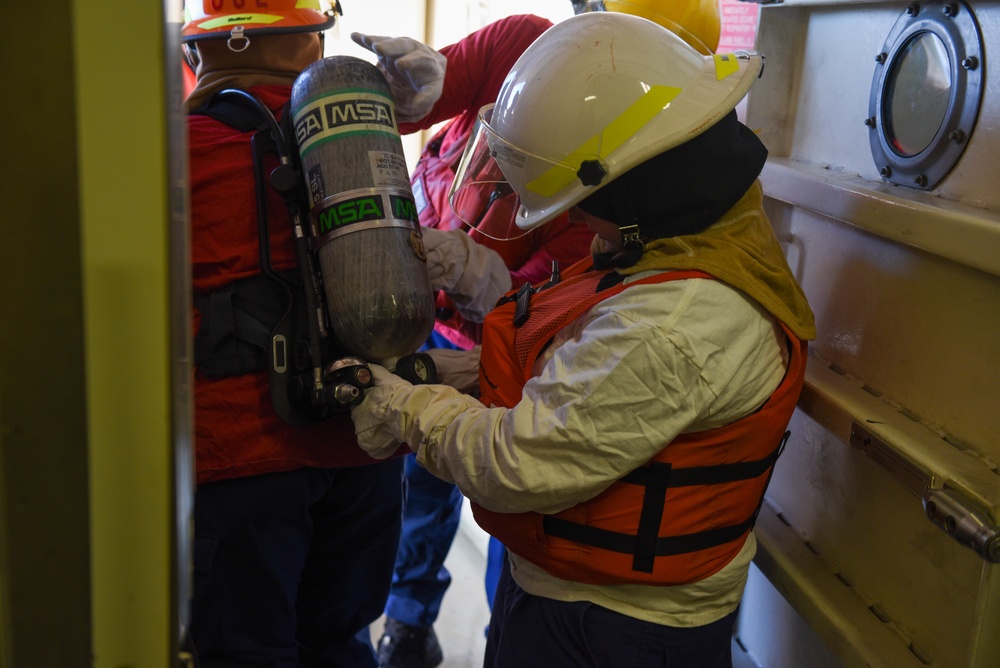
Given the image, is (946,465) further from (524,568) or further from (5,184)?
(5,184)

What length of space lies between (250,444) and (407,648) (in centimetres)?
126

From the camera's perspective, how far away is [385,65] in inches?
71.0

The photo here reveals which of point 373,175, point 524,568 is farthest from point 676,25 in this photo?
point 524,568

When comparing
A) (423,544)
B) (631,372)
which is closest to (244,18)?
(631,372)

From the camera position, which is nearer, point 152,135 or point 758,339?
point 152,135

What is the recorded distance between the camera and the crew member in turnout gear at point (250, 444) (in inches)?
61.0

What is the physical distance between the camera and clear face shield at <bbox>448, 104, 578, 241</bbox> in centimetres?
135

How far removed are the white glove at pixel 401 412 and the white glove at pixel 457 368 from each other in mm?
195

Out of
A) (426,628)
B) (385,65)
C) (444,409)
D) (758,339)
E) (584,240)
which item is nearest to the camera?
(758,339)

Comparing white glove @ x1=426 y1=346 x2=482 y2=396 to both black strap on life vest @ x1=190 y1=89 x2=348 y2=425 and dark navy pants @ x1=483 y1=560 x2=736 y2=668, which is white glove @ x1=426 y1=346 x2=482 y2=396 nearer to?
black strap on life vest @ x1=190 y1=89 x2=348 y2=425

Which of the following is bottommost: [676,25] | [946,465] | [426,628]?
[426,628]

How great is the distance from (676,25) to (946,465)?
1079 millimetres

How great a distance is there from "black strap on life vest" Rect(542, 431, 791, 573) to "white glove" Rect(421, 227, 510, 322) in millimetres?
611

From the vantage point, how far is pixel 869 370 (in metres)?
1.50
